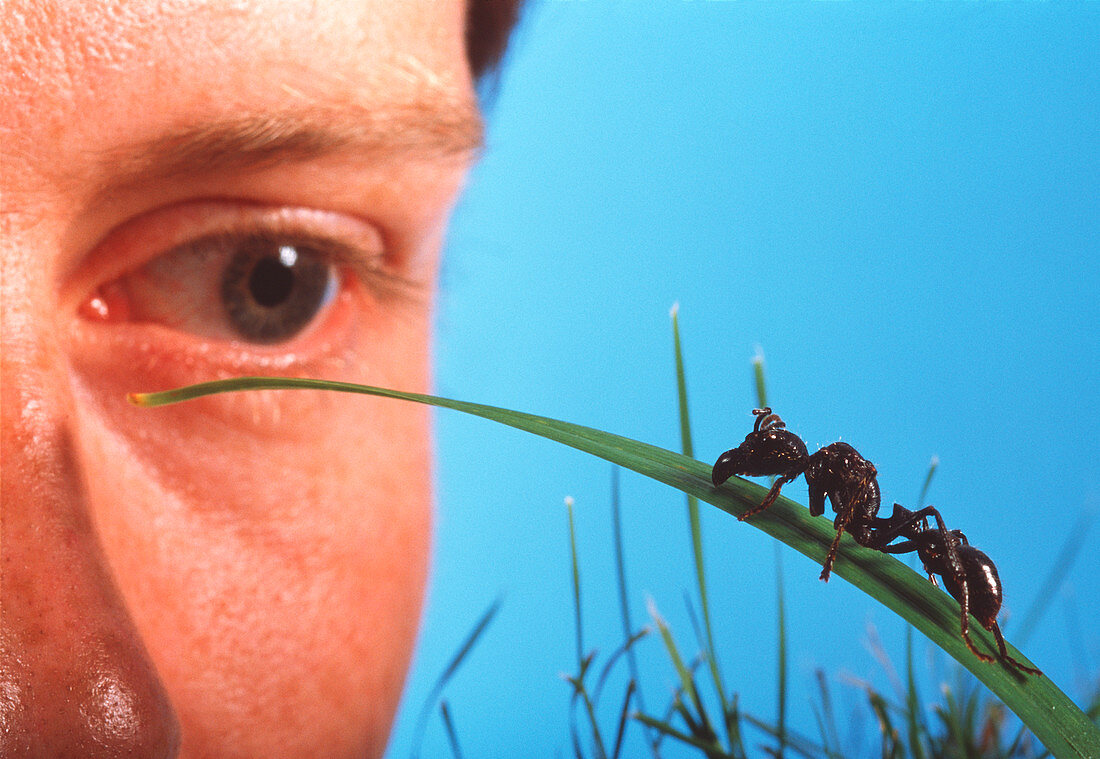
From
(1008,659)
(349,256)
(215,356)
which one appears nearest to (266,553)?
(215,356)

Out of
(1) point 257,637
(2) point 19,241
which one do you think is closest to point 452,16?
(2) point 19,241

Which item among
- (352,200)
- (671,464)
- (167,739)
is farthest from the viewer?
(352,200)

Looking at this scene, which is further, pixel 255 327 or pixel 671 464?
pixel 255 327

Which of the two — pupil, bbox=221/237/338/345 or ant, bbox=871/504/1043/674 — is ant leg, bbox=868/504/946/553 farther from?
pupil, bbox=221/237/338/345

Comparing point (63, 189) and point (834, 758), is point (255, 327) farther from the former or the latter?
point (834, 758)

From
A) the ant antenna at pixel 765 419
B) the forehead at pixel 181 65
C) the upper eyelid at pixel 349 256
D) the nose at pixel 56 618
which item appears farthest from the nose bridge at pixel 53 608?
the ant antenna at pixel 765 419

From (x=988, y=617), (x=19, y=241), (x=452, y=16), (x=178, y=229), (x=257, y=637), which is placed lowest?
(x=988, y=617)
